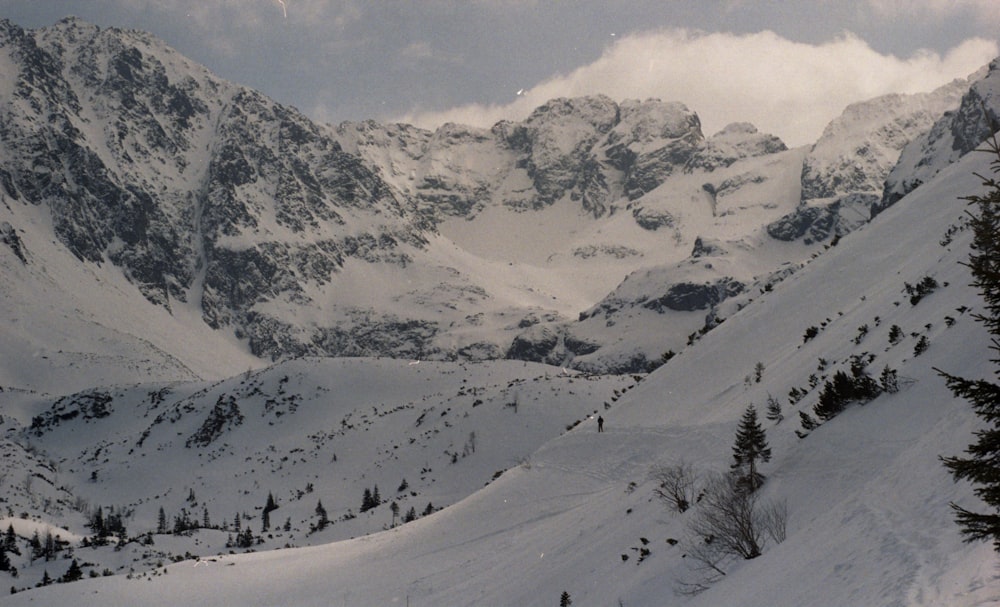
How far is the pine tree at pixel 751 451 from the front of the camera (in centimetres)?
1990

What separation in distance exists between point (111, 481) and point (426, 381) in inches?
1927

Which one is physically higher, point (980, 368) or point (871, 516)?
point (980, 368)

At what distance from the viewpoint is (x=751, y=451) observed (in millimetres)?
20266

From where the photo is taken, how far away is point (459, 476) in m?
76.4

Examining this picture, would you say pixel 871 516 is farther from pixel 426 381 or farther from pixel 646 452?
pixel 426 381

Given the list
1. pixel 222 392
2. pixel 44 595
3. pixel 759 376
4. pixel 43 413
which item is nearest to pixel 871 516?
pixel 759 376

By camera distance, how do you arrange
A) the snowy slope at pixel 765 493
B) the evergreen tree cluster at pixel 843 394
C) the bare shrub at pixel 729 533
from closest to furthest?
the snowy slope at pixel 765 493 < the bare shrub at pixel 729 533 < the evergreen tree cluster at pixel 843 394

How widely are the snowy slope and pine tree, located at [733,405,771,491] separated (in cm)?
35

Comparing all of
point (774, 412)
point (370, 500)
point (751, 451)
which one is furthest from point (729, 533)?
point (370, 500)

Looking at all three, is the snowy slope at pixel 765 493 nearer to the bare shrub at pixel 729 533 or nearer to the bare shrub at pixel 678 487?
the bare shrub at pixel 729 533

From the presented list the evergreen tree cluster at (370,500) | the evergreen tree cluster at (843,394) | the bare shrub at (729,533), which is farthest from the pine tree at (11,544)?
the evergreen tree cluster at (843,394)

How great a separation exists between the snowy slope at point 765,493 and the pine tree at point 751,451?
0.35 metres

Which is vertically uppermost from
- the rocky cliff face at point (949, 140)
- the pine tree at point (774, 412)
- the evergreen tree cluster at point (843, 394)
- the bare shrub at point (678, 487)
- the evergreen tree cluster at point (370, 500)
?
the rocky cliff face at point (949, 140)

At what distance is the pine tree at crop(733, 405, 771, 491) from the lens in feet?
65.3
